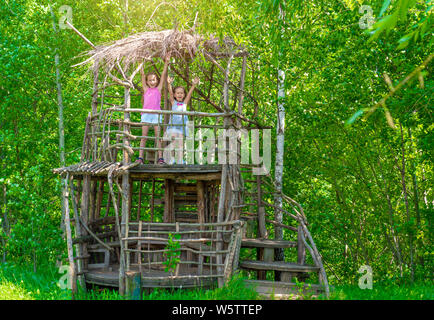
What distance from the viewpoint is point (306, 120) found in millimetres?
12539

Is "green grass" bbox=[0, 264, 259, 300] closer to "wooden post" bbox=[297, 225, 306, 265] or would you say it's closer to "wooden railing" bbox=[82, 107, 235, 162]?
"wooden post" bbox=[297, 225, 306, 265]

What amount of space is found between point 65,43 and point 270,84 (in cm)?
A: 675

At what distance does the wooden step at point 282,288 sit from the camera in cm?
877

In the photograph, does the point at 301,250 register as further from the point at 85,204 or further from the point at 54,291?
the point at 54,291

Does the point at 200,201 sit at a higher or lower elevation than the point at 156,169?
lower

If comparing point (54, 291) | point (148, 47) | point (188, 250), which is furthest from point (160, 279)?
point (148, 47)

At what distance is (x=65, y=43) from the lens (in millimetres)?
14695

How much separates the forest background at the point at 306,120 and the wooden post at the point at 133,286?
190 inches

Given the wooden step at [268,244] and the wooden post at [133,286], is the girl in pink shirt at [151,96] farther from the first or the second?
the wooden step at [268,244]

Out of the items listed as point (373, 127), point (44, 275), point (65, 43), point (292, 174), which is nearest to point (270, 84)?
point (292, 174)

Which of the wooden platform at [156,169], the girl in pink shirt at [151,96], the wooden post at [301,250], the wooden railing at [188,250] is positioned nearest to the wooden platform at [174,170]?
the wooden platform at [156,169]

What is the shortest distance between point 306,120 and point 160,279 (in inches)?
242
